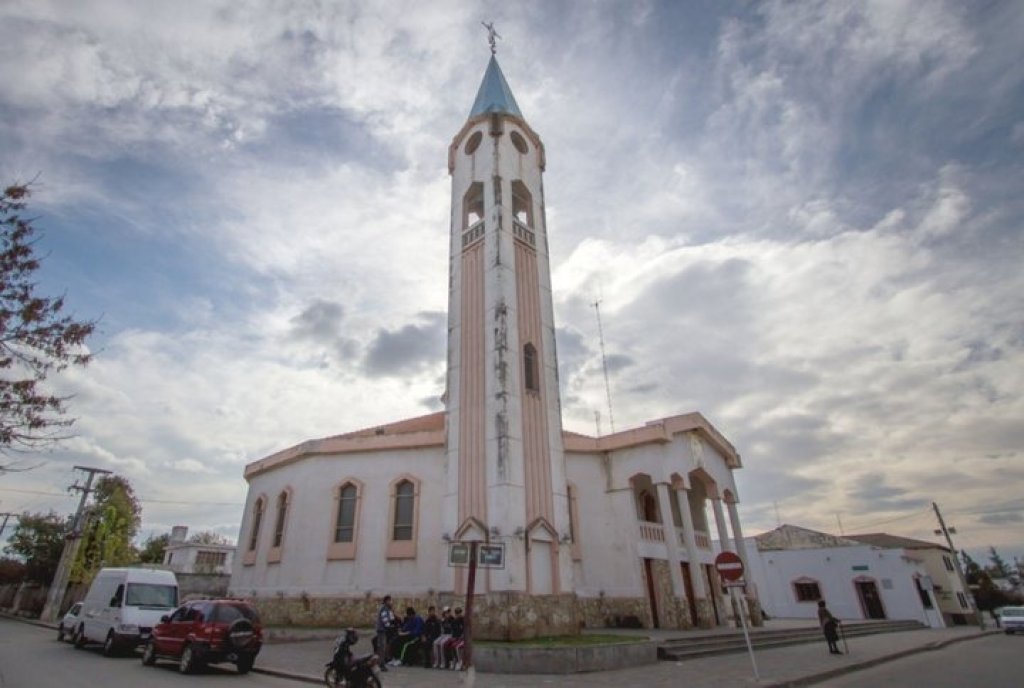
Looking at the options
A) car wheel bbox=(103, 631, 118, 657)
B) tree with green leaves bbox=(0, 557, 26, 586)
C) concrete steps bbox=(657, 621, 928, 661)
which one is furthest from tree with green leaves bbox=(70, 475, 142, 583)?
concrete steps bbox=(657, 621, 928, 661)

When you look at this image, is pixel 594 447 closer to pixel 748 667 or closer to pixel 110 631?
pixel 748 667

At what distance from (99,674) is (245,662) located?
2.75 metres

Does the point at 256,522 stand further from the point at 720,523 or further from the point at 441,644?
the point at 720,523

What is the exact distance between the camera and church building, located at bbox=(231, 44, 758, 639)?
51.2 feet

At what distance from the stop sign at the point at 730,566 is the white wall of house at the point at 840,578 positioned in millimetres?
22360

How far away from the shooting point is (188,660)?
36.5 ft

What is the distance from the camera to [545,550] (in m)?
15.5

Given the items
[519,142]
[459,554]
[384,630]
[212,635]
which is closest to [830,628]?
[384,630]

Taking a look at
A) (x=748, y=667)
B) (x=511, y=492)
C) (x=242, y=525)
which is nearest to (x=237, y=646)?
(x=511, y=492)

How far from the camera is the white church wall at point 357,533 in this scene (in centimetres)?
1872

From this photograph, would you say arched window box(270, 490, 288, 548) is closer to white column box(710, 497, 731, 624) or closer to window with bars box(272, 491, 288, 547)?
window with bars box(272, 491, 288, 547)

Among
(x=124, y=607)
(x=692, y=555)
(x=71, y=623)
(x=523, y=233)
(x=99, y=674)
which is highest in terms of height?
(x=523, y=233)

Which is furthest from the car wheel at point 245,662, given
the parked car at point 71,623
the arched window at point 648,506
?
the arched window at point 648,506

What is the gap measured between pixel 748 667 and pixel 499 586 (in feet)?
19.9
